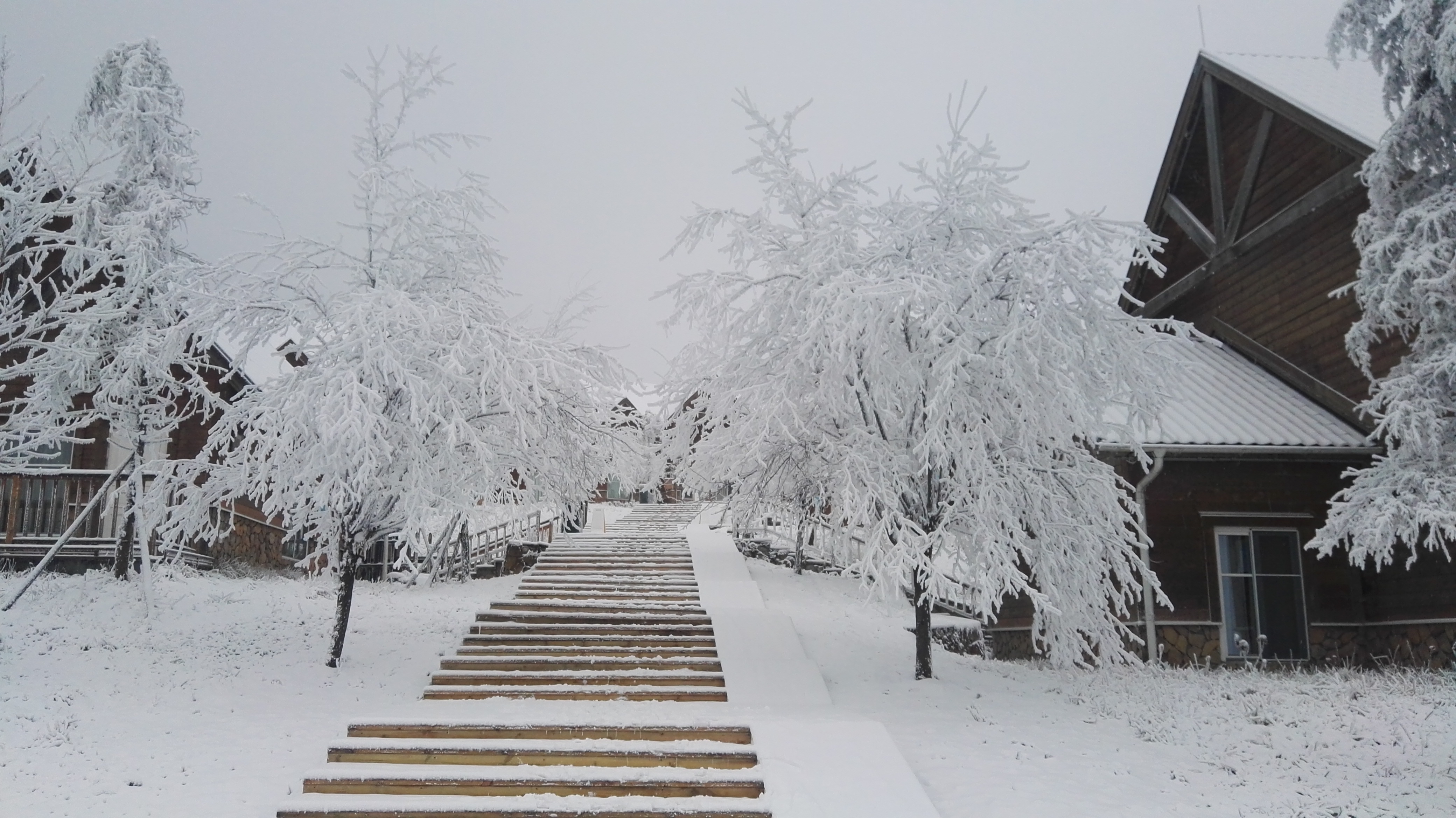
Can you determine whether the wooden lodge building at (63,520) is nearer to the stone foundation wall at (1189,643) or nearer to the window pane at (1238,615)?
the stone foundation wall at (1189,643)

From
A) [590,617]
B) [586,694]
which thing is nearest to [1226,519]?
[590,617]

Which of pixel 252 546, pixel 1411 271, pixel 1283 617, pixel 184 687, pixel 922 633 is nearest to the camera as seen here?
pixel 184 687

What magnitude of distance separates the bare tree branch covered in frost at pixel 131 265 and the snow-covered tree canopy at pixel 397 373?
3.87 feet

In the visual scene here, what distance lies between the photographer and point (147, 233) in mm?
13547

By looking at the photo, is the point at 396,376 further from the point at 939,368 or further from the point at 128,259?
the point at 128,259

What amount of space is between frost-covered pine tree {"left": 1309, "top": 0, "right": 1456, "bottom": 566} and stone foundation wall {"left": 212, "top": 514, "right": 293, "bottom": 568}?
16828mm

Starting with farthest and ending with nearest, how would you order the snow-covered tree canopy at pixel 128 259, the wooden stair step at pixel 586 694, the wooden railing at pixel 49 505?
the wooden railing at pixel 49 505, the snow-covered tree canopy at pixel 128 259, the wooden stair step at pixel 586 694

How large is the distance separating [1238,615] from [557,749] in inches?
437

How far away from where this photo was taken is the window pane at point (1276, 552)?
47.2 ft

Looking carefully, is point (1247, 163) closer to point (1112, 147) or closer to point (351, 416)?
point (351, 416)

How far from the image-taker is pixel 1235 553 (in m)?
14.4

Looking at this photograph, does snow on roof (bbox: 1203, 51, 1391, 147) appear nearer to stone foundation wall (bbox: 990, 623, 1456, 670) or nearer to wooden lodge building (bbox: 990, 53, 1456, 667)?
wooden lodge building (bbox: 990, 53, 1456, 667)

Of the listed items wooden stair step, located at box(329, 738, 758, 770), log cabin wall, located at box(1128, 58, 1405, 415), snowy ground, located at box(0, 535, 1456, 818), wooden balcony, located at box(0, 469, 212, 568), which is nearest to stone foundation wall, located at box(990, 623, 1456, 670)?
snowy ground, located at box(0, 535, 1456, 818)

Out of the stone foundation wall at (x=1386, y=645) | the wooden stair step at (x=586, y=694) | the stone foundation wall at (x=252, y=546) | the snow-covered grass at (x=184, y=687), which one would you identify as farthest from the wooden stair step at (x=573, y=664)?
the stone foundation wall at (x=1386, y=645)
